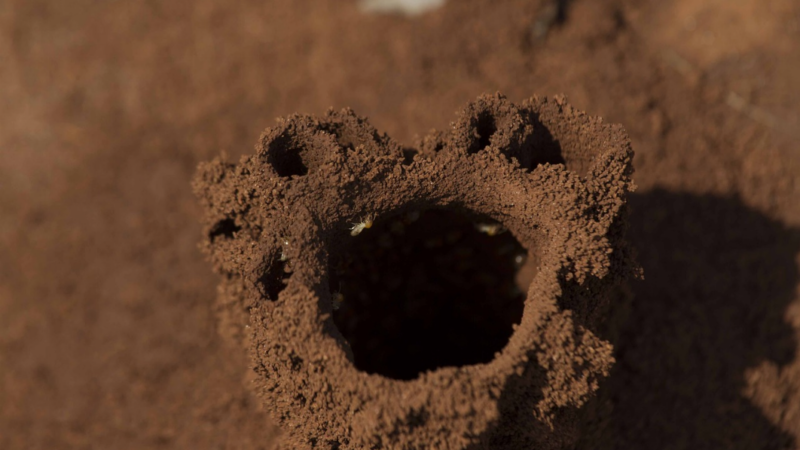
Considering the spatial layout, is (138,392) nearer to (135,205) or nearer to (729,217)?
(135,205)

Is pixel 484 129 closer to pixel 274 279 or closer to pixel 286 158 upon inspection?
pixel 286 158

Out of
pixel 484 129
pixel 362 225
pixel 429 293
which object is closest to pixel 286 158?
pixel 362 225

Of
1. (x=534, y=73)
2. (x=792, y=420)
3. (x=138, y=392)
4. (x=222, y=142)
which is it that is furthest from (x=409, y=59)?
(x=792, y=420)

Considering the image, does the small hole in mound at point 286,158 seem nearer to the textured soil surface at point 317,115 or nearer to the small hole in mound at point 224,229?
the small hole in mound at point 224,229

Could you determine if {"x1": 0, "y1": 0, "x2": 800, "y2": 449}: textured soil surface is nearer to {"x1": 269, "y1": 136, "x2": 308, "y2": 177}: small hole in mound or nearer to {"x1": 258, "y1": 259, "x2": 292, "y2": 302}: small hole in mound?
{"x1": 258, "y1": 259, "x2": 292, "y2": 302}: small hole in mound

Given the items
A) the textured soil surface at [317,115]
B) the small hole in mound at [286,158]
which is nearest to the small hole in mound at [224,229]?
the small hole in mound at [286,158]

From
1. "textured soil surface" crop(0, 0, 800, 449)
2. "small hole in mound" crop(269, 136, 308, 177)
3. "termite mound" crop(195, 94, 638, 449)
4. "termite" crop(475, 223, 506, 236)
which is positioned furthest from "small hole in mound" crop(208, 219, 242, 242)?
"termite" crop(475, 223, 506, 236)
